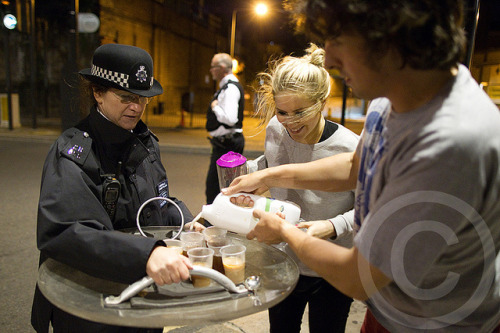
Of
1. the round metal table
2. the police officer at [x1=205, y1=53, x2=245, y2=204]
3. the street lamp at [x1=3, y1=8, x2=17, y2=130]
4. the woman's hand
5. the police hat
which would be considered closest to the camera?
the round metal table

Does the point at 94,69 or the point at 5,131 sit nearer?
the point at 94,69

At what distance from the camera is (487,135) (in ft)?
3.31

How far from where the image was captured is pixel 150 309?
4.26ft

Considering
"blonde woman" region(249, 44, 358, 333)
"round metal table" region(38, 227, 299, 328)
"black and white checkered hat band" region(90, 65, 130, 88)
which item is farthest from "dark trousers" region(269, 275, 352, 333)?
"black and white checkered hat band" region(90, 65, 130, 88)

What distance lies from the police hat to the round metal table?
83 cm

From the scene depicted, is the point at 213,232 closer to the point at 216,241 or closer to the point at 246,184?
the point at 216,241

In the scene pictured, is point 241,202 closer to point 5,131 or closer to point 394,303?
point 394,303

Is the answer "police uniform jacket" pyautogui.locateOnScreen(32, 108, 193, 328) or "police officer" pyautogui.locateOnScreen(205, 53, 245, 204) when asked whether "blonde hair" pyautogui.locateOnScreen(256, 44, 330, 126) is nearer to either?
"police uniform jacket" pyautogui.locateOnScreen(32, 108, 193, 328)

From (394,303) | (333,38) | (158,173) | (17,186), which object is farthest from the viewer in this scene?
(17,186)

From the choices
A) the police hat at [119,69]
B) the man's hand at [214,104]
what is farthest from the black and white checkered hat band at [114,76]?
the man's hand at [214,104]

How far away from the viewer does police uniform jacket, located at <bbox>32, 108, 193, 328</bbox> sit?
4.77 feet

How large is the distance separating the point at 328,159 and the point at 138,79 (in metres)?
0.98

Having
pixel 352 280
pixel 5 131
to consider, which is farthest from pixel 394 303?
pixel 5 131

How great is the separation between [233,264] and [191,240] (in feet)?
0.84
